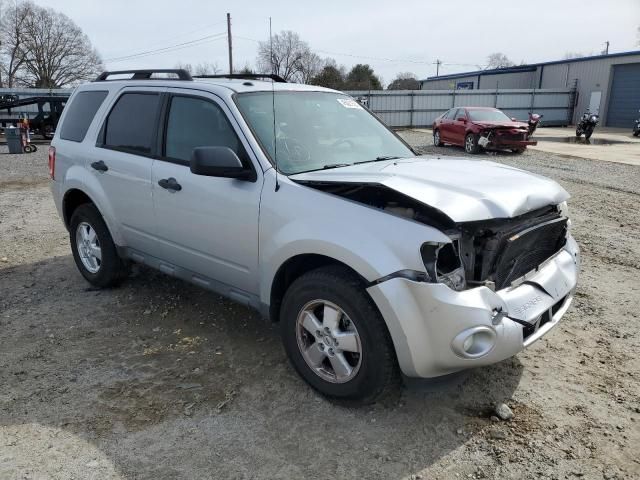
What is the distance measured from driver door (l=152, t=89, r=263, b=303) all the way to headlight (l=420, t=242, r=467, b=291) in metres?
1.18

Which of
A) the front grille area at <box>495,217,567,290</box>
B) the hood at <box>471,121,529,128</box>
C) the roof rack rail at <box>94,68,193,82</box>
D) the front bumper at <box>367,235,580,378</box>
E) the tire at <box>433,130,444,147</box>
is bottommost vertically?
the tire at <box>433,130,444,147</box>

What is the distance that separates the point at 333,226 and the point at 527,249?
1236mm

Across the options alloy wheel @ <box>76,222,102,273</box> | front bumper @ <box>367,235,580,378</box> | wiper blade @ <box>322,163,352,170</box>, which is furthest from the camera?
alloy wheel @ <box>76,222,102,273</box>

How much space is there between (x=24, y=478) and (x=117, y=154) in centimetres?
272

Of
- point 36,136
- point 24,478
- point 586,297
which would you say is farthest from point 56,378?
point 36,136

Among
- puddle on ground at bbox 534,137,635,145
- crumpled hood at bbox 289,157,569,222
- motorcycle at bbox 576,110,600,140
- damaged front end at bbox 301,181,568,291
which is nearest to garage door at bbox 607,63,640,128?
puddle on ground at bbox 534,137,635,145

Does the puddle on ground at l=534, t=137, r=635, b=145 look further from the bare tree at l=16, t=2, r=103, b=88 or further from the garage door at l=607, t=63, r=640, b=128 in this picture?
the bare tree at l=16, t=2, r=103, b=88

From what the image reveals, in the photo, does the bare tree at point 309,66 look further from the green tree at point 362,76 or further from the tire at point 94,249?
the tire at point 94,249

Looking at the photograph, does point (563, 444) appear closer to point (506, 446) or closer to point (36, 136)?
point (506, 446)

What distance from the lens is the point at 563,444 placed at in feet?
9.36

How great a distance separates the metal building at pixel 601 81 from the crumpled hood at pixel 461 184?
31978mm

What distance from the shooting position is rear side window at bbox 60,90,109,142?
4.94m

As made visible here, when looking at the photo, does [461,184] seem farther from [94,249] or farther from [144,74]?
[94,249]

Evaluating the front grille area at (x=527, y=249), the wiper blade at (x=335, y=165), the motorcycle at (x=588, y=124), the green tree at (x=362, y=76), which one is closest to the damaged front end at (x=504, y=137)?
the motorcycle at (x=588, y=124)
